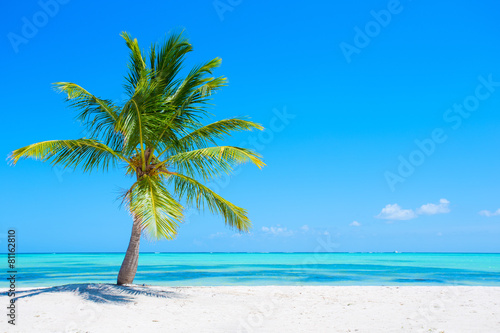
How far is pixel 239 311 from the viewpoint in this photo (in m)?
8.20

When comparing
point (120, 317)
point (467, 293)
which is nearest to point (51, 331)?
point (120, 317)

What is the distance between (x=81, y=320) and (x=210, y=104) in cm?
582

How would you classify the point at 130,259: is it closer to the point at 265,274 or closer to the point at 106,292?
the point at 106,292

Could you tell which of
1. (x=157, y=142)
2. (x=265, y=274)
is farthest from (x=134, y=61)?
(x=265, y=274)

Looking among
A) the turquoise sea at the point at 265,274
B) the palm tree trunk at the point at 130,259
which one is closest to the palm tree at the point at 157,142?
the palm tree trunk at the point at 130,259

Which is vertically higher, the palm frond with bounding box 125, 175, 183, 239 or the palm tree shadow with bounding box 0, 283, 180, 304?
the palm frond with bounding box 125, 175, 183, 239

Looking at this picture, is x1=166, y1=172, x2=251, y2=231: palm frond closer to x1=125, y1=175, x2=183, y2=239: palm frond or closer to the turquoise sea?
x1=125, y1=175, x2=183, y2=239: palm frond

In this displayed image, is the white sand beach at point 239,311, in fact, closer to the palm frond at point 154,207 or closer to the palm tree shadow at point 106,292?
the palm tree shadow at point 106,292

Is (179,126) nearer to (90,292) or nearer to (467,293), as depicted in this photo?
(90,292)

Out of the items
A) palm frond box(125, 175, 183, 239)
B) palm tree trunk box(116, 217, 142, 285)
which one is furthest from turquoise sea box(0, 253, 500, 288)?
palm frond box(125, 175, 183, 239)

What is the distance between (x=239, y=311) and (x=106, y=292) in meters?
3.01

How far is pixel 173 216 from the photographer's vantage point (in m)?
8.16

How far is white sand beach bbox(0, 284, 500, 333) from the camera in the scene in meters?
6.80

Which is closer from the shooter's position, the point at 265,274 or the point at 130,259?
the point at 130,259
